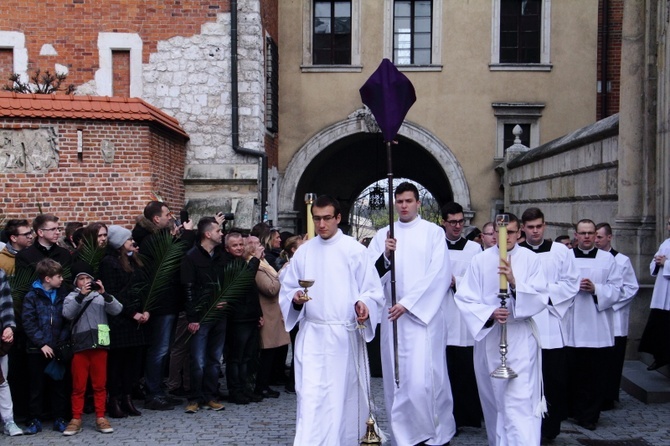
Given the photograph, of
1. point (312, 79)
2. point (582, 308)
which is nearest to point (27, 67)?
point (312, 79)

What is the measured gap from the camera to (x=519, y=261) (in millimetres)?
7594

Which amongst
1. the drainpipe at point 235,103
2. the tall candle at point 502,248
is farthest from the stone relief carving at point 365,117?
the tall candle at point 502,248

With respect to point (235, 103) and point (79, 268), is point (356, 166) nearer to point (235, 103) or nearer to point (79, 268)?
point (235, 103)

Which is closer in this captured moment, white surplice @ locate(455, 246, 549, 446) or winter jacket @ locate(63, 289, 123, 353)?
white surplice @ locate(455, 246, 549, 446)

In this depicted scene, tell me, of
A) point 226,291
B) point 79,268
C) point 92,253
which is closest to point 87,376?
point 79,268

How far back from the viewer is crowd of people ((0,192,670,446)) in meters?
7.41

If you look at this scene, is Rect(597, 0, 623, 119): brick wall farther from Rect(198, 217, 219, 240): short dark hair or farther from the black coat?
the black coat

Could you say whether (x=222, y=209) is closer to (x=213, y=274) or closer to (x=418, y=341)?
(x=213, y=274)

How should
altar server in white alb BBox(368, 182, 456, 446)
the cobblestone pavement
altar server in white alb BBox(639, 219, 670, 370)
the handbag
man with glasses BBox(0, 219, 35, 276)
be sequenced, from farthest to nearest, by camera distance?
altar server in white alb BBox(639, 219, 670, 370) < man with glasses BBox(0, 219, 35, 276) < the handbag < the cobblestone pavement < altar server in white alb BBox(368, 182, 456, 446)

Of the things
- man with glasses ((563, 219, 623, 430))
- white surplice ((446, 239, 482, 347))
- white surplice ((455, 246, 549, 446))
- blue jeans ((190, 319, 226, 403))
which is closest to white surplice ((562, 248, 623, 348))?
man with glasses ((563, 219, 623, 430))

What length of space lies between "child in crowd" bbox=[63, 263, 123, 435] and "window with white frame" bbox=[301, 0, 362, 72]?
1399 cm

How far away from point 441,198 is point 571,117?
23.4ft

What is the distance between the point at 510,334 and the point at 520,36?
51.5 feet

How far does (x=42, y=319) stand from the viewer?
858cm
